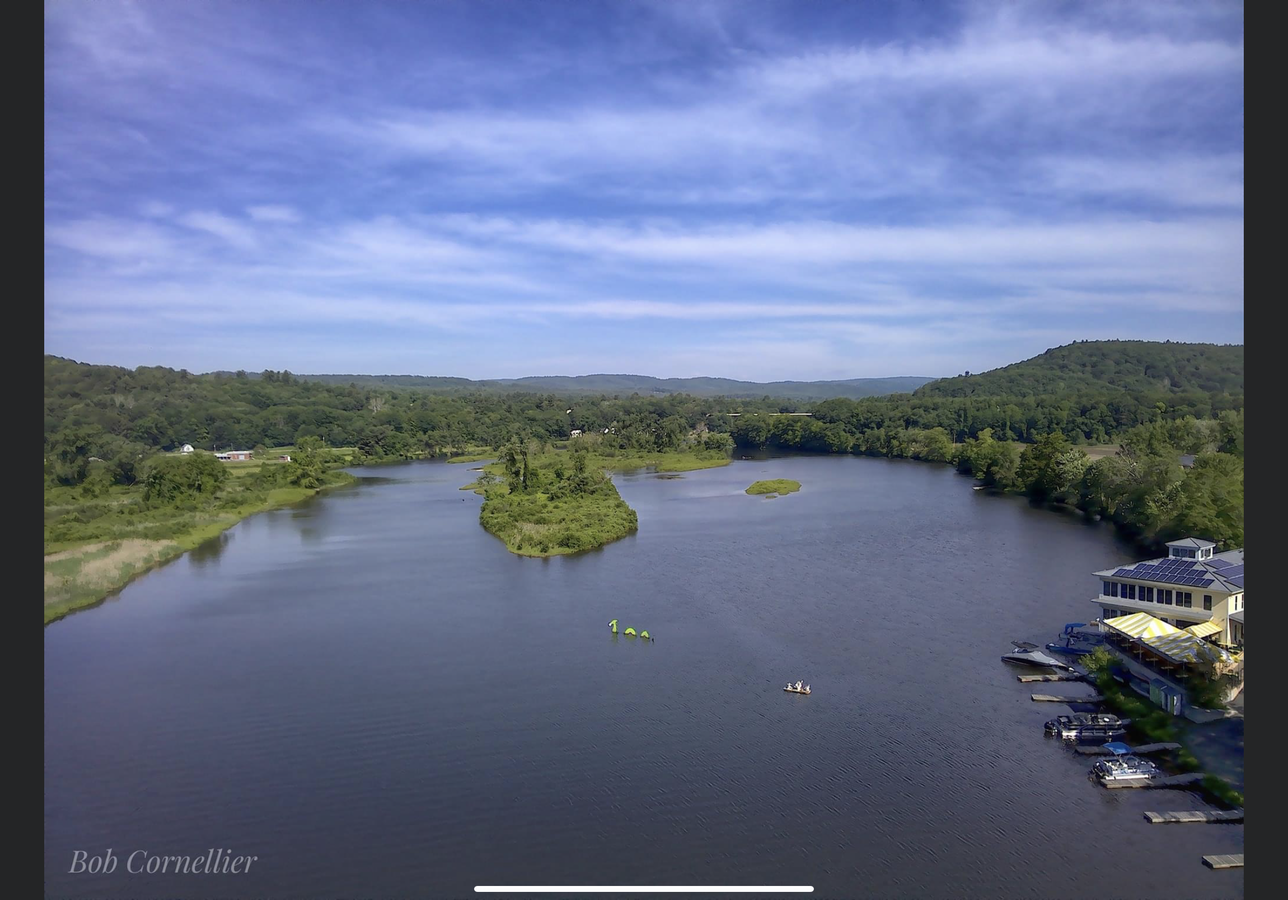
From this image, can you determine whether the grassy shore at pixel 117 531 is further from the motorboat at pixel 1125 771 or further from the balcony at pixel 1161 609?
the balcony at pixel 1161 609

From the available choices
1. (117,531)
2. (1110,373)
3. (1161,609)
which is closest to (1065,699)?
(1161,609)

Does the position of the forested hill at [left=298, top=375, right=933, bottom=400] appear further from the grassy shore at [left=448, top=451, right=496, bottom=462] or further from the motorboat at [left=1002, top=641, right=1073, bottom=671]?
the motorboat at [left=1002, top=641, right=1073, bottom=671]

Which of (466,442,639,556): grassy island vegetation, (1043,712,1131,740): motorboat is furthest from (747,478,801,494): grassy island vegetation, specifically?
(1043,712,1131,740): motorboat

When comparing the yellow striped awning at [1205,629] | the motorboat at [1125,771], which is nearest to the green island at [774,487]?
the yellow striped awning at [1205,629]

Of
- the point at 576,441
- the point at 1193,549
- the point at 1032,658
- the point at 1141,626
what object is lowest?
the point at 1032,658

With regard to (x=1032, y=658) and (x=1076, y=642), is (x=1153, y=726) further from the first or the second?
(x=1076, y=642)
